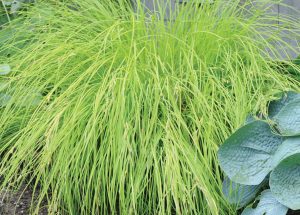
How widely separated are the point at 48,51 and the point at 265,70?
0.86 metres

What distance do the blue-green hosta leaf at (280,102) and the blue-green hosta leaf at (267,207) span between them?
1.02ft

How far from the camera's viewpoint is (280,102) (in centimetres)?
207

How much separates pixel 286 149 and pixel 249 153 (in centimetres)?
13

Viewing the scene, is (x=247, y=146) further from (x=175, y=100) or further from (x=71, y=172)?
(x=71, y=172)

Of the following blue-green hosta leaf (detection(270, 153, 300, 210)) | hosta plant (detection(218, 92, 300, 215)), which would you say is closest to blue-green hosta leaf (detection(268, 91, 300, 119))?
hosta plant (detection(218, 92, 300, 215))

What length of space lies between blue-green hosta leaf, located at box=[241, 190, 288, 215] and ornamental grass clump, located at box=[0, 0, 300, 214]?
0.28ft

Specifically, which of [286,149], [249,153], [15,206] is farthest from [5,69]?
[286,149]

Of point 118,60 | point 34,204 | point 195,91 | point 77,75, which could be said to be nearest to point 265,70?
point 195,91

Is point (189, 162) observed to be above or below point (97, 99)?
below

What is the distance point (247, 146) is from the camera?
1948mm

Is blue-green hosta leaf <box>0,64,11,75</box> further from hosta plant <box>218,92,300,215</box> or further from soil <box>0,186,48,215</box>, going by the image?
hosta plant <box>218,92,300,215</box>

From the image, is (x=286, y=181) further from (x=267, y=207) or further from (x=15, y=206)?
(x=15, y=206)

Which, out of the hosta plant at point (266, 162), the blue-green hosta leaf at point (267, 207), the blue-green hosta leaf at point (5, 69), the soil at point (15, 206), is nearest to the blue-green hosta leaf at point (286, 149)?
the hosta plant at point (266, 162)

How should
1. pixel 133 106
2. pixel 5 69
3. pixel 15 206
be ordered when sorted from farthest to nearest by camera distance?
pixel 5 69, pixel 15 206, pixel 133 106
